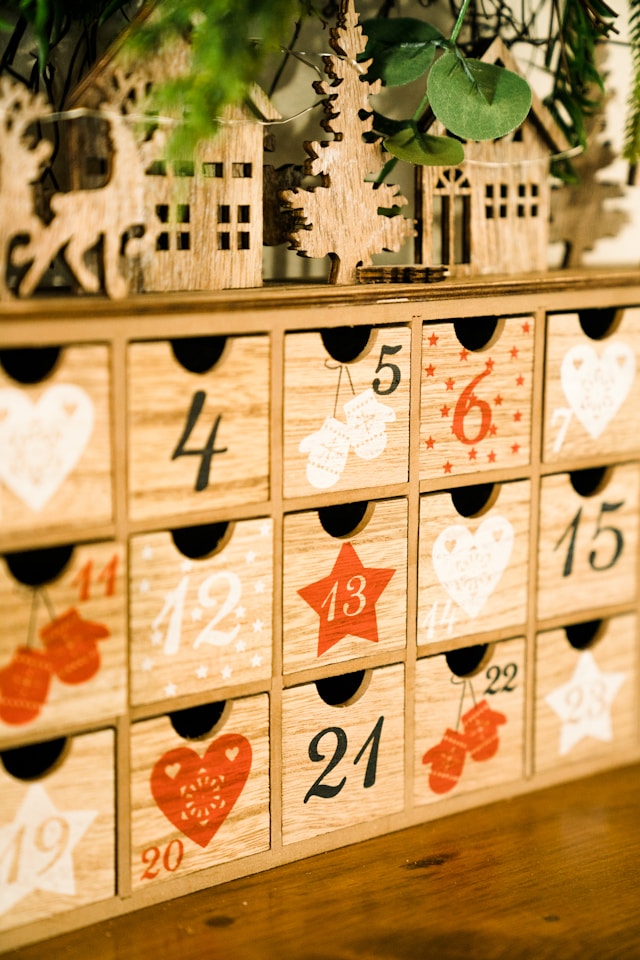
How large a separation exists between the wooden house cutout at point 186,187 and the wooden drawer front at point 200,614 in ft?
0.86

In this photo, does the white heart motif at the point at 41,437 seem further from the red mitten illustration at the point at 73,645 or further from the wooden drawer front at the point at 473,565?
the wooden drawer front at the point at 473,565

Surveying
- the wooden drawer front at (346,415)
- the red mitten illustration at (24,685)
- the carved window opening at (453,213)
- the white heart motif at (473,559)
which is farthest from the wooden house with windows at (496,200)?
the red mitten illustration at (24,685)

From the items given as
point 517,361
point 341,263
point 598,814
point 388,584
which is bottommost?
point 598,814

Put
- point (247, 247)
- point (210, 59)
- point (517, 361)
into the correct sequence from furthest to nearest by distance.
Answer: point (517, 361)
point (247, 247)
point (210, 59)

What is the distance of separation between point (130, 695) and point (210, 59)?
1.98 feet

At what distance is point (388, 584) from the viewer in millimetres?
1301

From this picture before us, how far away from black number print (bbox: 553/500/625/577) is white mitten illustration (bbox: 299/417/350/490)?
1.14 ft

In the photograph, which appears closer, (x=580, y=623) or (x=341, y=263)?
(x=341, y=263)

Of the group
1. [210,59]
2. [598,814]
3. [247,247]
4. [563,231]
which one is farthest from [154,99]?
[598,814]


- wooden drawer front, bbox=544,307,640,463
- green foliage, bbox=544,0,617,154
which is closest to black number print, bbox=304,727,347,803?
wooden drawer front, bbox=544,307,640,463

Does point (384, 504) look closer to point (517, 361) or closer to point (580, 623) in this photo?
point (517, 361)

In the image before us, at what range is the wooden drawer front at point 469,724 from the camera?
1.36 metres

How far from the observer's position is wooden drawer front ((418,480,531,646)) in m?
1.33

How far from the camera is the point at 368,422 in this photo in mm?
1245
